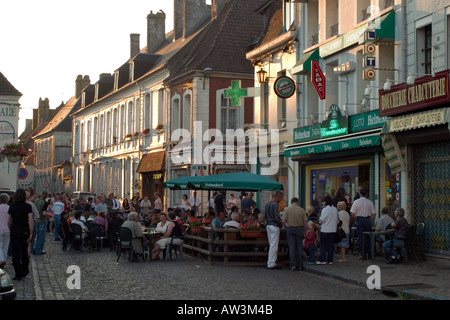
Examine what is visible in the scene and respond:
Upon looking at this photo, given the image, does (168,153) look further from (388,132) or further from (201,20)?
(388,132)

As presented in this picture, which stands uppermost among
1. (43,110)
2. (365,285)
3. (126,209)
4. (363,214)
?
(43,110)

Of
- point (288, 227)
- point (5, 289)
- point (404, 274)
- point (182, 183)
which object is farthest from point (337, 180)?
point (5, 289)

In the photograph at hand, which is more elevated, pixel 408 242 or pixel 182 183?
pixel 182 183

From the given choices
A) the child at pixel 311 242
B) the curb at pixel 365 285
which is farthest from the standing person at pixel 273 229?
the child at pixel 311 242

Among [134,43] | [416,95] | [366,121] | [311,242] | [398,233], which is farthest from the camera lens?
[134,43]

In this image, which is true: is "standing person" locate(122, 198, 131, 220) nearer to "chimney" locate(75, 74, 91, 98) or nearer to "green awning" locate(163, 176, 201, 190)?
"green awning" locate(163, 176, 201, 190)

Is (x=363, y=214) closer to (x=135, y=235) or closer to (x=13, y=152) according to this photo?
(x=135, y=235)

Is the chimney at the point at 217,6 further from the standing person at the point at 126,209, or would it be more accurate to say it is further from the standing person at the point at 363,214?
the standing person at the point at 363,214

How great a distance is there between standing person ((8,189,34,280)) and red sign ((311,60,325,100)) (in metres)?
11.9

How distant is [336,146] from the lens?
22062 millimetres

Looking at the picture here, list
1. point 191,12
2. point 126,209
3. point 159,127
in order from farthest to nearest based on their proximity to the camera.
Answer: point 191,12 < point 159,127 < point 126,209

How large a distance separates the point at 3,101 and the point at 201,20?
1492 cm

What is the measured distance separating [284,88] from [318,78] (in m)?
2.28


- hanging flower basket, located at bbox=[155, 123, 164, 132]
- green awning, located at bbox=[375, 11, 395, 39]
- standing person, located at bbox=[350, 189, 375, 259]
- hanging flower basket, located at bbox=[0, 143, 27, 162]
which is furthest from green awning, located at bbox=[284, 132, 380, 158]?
hanging flower basket, located at bbox=[155, 123, 164, 132]
